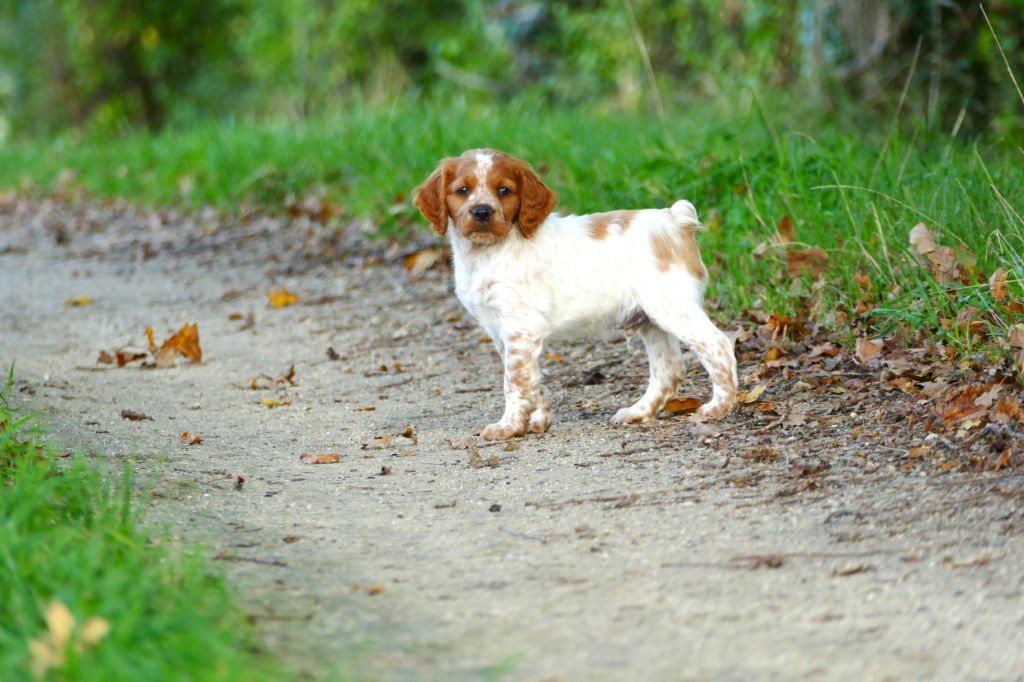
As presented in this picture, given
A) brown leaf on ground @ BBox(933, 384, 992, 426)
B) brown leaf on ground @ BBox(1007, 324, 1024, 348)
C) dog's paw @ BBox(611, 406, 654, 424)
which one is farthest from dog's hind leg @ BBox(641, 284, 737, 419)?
brown leaf on ground @ BBox(1007, 324, 1024, 348)

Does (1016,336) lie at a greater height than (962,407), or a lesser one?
greater

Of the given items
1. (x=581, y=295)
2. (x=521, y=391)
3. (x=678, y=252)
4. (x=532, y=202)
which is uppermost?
(x=532, y=202)

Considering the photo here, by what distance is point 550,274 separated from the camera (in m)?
5.11

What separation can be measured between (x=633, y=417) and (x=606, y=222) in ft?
2.64

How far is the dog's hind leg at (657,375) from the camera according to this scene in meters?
5.17

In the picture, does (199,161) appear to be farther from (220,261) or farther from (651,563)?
(651,563)

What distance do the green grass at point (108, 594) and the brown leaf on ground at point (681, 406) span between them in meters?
2.28

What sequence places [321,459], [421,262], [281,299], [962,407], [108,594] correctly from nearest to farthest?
[108,594]
[962,407]
[321,459]
[281,299]
[421,262]

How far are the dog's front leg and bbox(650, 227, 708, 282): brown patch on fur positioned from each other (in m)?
0.59

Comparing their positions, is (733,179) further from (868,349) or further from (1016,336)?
(1016,336)

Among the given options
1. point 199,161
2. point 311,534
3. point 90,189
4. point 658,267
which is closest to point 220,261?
point 199,161

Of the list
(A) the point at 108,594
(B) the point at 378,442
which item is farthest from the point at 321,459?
(A) the point at 108,594

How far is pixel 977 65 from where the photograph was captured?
1027 centimetres

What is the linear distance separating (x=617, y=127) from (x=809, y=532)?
24.2 feet
